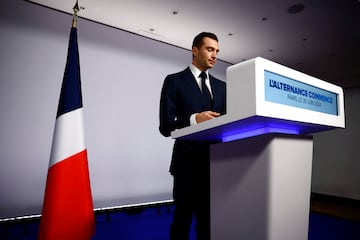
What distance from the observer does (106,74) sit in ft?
10.5

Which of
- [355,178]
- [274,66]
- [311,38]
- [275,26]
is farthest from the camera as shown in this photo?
[355,178]

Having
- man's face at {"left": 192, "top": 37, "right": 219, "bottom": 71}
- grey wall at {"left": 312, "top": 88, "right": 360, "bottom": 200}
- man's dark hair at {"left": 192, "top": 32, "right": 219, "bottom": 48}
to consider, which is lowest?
grey wall at {"left": 312, "top": 88, "right": 360, "bottom": 200}

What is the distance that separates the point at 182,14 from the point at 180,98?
2.26 metres

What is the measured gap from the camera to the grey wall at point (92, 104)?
8.38ft

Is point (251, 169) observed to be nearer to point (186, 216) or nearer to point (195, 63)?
point (186, 216)

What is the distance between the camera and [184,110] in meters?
1.01

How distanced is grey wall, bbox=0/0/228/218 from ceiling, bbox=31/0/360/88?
24cm

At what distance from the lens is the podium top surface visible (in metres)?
0.48

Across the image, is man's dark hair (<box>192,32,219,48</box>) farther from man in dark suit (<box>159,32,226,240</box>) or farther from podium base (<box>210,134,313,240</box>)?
podium base (<box>210,134,313,240</box>)

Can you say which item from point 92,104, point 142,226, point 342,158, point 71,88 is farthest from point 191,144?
point 342,158

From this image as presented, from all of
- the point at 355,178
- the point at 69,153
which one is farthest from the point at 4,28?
the point at 355,178

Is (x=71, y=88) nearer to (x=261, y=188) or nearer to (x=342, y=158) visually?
(x=261, y=188)

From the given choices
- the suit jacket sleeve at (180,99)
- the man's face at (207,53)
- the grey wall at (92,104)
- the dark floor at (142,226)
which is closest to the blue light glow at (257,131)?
the suit jacket sleeve at (180,99)

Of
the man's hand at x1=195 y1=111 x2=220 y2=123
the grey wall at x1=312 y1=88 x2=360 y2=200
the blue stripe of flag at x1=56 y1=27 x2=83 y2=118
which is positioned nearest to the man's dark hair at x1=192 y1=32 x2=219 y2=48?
the man's hand at x1=195 y1=111 x2=220 y2=123
